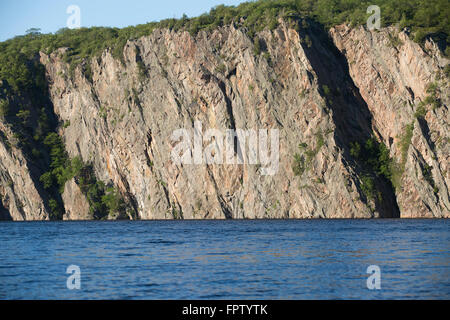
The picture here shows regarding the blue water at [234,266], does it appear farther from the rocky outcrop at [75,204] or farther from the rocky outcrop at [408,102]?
the rocky outcrop at [75,204]

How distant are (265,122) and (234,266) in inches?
2585

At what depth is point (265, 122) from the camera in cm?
10394

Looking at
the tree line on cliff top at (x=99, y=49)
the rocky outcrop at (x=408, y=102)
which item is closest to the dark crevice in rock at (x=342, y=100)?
the rocky outcrop at (x=408, y=102)

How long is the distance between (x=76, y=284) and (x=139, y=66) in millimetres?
85667

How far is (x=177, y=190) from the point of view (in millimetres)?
107375

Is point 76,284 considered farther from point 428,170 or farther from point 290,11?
point 290,11

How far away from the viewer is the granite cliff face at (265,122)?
314 feet

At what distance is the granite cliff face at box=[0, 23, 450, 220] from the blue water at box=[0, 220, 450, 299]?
33142mm

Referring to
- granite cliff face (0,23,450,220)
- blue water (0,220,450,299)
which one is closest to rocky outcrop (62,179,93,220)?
granite cliff face (0,23,450,220)

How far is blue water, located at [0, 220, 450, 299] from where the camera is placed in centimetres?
3056

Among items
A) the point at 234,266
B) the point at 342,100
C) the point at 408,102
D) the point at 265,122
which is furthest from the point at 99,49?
the point at 234,266

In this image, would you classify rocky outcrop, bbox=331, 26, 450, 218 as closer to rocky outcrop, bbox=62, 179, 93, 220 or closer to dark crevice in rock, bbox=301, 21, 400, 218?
dark crevice in rock, bbox=301, 21, 400, 218

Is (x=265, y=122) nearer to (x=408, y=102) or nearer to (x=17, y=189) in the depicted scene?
(x=408, y=102)

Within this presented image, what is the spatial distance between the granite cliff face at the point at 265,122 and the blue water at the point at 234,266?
109 ft
